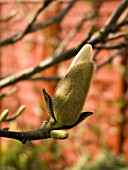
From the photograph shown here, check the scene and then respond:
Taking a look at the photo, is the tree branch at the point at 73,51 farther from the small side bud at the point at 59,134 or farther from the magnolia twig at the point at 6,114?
the small side bud at the point at 59,134

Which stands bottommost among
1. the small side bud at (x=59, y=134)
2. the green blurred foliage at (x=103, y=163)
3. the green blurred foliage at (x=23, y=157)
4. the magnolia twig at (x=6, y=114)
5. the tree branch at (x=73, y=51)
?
the green blurred foliage at (x=103, y=163)

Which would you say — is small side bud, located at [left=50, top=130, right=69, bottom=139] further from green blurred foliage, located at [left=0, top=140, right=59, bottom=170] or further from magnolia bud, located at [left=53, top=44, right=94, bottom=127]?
green blurred foliage, located at [left=0, top=140, right=59, bottom=170]

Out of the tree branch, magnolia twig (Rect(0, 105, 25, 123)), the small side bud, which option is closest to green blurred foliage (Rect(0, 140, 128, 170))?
the tree branch

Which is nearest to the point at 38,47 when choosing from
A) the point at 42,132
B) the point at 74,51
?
the point at 74,51

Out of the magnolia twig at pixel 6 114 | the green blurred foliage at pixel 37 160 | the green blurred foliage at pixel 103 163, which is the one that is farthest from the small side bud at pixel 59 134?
the green blurred foliage at pixel 103 163

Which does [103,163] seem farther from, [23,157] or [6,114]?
[6,114]

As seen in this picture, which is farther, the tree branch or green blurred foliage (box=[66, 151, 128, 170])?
green blurred foliage (box=[66, 151, 128, 170])

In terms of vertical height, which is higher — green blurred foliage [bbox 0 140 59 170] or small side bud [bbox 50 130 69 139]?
small side bud [bbox 50 130 69 139]

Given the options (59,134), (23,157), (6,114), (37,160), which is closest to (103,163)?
(37,160)

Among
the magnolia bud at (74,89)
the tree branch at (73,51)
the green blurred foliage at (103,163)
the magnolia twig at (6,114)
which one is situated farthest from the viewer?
the green blurred foliage at (103,163)
